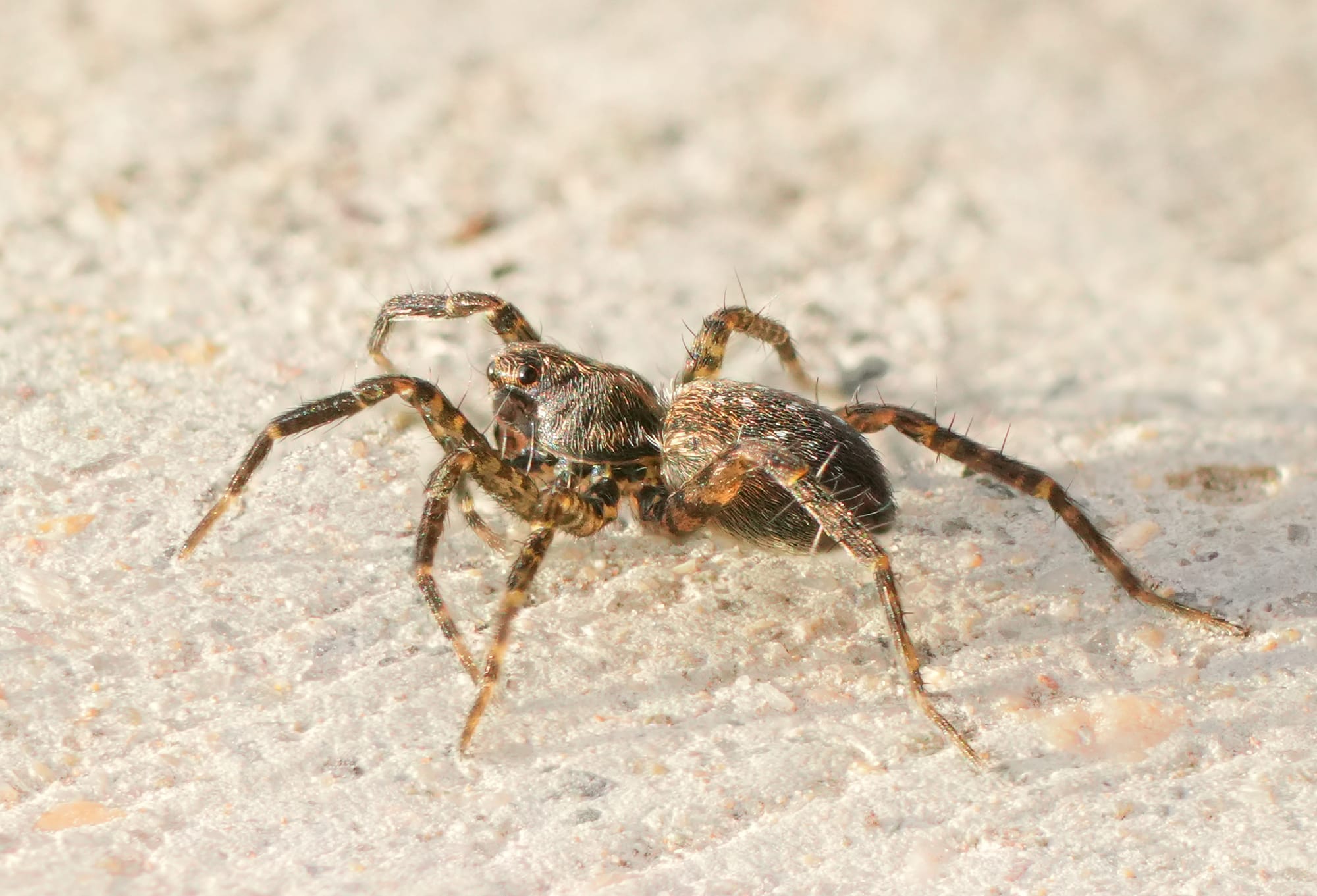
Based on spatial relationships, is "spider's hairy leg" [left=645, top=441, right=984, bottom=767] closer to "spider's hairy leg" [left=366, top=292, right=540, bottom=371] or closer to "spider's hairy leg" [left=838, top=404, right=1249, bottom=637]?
"spider's hairy leg" [left=838, top=404, right=1249, bottom=637]

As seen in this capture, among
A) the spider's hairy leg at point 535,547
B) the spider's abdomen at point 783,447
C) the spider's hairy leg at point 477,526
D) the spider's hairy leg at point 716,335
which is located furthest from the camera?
the spider's hairy leg at point 716,335

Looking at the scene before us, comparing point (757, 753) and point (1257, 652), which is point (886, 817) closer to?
point (757, 753)

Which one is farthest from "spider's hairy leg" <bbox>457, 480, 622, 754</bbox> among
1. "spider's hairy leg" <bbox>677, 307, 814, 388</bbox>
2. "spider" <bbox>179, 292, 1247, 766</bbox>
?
"spider's hairy leg" <bbox>677, 307, 814, 388</bbox>

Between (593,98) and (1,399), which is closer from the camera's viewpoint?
(1,399)

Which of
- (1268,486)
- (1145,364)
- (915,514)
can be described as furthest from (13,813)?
(1145,364)

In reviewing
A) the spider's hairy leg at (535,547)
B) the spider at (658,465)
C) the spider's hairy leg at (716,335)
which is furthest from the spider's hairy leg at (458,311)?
the spider's hairy leg at (535,547)

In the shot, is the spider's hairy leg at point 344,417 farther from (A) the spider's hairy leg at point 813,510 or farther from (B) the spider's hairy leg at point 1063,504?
(B) the spider's hairy leg at point 1063,504

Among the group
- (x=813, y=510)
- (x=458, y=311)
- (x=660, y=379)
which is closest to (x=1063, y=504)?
(x=813, y=510)
